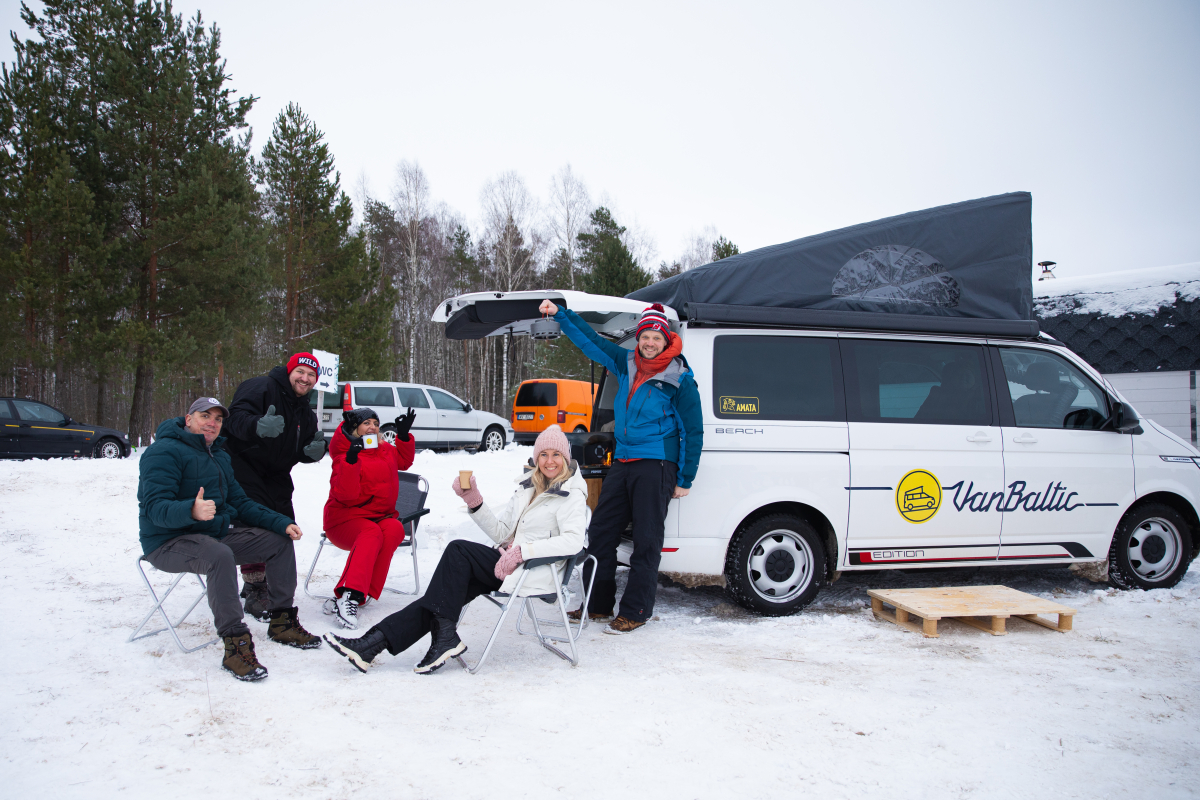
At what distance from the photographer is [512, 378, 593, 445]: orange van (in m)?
15.6

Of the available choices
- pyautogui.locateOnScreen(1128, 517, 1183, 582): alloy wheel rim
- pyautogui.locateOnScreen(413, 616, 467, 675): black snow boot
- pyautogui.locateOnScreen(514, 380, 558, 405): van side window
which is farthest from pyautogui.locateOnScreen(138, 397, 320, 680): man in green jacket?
pyautogui.locateOnScreen(514, 380, 558, 405): van side window

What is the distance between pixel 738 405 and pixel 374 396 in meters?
11.7

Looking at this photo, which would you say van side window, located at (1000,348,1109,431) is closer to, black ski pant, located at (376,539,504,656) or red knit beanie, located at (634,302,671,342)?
red knit beanie, located at (634,302,671,342)

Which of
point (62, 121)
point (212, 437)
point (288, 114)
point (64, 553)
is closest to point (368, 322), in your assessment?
point (288, 114)

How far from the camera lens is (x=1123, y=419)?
5.03 meters

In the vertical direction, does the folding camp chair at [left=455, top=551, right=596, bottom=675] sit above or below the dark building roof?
below

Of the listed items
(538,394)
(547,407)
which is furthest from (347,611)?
(538,394)

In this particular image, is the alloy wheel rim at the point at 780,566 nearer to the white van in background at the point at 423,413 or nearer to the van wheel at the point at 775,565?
the van wheel at the point at 775,565

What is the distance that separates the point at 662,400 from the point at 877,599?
1.98 meters

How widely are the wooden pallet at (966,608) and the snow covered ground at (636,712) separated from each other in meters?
0.10

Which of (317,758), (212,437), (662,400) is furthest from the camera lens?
(662,400)

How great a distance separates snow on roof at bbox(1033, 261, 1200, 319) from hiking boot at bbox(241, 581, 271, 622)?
8.20 metres

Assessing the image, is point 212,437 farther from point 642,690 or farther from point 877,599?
point 877,599

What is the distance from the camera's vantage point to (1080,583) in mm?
5578
